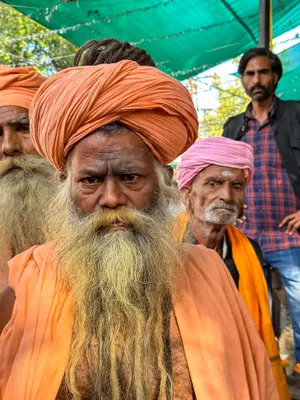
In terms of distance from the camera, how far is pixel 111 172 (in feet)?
7.32

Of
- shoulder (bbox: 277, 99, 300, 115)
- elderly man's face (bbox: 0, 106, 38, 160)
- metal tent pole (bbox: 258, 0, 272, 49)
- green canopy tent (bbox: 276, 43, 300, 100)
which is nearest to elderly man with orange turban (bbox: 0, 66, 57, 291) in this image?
elderly man's face (bbox: 0, 106, 38, 160)

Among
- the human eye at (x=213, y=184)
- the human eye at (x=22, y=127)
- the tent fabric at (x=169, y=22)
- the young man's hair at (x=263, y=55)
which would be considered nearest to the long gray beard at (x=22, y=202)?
the human eye at (x=22, y=127)

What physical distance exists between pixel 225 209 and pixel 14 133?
171 cm

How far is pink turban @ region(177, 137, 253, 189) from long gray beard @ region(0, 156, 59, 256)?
4.91 ft

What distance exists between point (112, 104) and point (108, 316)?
0.84 meters

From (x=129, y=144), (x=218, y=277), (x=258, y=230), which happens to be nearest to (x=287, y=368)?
(x=258, y=230)

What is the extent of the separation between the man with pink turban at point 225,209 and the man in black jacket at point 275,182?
73cm

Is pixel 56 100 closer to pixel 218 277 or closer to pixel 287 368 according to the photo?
pixel 218 277

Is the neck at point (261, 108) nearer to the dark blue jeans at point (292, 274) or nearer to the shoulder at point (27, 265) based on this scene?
the dark blue jeans at point (292, 274)

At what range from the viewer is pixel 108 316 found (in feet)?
7.25

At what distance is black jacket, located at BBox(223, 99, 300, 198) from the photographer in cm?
527

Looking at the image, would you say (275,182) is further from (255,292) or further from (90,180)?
(90,180)

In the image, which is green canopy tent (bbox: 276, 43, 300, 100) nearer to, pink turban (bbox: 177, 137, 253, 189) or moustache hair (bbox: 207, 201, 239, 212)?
pink turban (bbox: 177, 137, 253, 189)

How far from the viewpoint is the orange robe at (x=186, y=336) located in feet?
6.70
